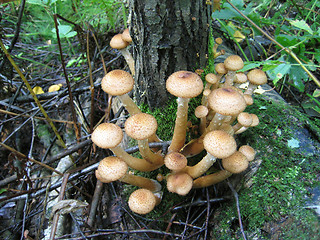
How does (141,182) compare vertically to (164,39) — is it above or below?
below

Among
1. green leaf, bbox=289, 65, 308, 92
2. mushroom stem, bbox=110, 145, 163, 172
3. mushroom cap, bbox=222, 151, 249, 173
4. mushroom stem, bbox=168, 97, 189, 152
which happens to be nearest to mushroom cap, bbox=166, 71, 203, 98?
mushroom stem, bbox=168, 97, 189, 152

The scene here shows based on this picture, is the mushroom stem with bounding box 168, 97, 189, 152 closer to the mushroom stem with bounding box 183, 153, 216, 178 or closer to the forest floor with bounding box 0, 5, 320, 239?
the mushroom stem with bounding box 183, 153, 216, 178

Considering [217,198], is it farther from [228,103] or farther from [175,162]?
[228,103]

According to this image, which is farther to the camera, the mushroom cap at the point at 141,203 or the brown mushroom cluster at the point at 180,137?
the mushroom cap at the point at 141,203

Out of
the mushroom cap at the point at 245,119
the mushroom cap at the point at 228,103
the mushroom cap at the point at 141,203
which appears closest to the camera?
the mushroom cap at the point at 228,103

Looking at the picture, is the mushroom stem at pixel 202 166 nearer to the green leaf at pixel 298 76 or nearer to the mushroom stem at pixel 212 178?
the mushroom stem at pixel 212 178

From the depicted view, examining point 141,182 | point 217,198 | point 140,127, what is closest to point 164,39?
point 140,127

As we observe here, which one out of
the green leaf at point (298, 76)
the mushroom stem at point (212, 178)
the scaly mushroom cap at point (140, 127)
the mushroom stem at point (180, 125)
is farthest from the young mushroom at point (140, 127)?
the green leaf at point (298, 76)
